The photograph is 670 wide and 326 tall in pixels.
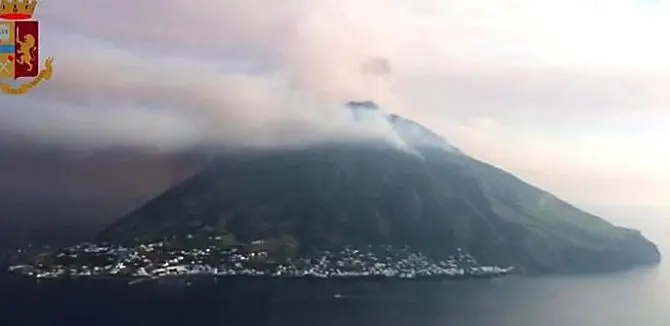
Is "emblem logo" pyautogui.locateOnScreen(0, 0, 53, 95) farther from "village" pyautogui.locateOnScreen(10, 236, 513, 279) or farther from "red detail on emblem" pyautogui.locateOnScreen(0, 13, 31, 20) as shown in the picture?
"village" pyautogui.locateOnScreen(10, 236, 513, 279)

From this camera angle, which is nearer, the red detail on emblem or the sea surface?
the sea surface

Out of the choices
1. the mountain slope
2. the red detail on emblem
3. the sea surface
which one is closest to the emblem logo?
the red detail on emblem

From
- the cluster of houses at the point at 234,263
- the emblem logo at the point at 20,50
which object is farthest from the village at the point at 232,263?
the emblem logo at the point at 20,50

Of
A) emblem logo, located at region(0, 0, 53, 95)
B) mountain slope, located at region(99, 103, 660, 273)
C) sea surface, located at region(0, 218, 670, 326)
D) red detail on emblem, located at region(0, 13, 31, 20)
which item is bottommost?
sea surface, located at region(0, 218, 670, 326)

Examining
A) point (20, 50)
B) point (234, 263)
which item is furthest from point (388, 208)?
point (20, 50)

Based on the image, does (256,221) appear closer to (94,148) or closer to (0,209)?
(94,148)

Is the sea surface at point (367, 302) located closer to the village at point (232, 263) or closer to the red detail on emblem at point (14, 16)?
the village at point (232, 263)

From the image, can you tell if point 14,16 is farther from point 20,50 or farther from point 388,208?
point 388,208
